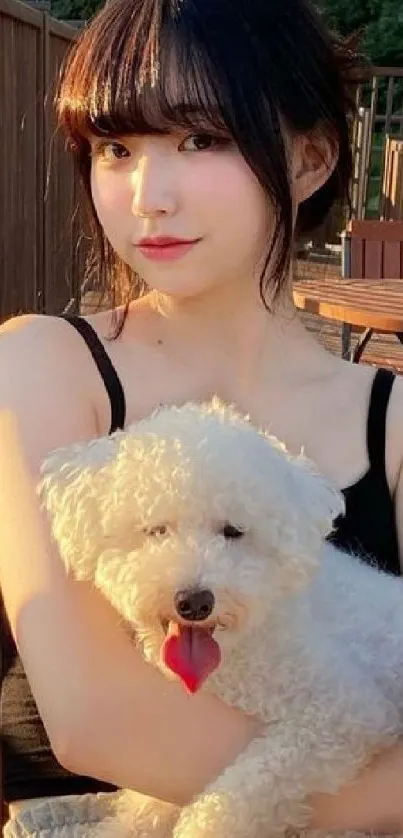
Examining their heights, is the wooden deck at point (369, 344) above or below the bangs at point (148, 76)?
below

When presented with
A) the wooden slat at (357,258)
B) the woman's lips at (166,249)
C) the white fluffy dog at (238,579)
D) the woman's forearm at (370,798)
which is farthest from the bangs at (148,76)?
the wooden slat at (357,258)

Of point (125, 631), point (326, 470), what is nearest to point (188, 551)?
point (125, 631)

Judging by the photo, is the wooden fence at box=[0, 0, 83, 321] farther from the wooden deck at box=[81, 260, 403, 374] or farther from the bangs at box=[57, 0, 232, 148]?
the bangs at box=[57, 0, 232, 148]

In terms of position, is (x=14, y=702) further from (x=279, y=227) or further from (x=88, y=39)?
(x=88, y=39)

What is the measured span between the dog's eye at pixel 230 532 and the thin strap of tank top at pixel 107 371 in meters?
0.30

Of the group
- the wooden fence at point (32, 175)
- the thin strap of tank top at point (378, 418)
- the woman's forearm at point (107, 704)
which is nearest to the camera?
the woman's forearm at point (107, 704)

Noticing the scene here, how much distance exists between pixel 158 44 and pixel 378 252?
5027 millimetres

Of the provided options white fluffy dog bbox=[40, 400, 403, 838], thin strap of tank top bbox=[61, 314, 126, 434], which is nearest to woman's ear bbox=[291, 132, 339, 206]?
thin strap of tank top bbox=[61, 314, 126, 434]

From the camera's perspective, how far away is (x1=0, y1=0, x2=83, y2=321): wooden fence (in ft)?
19.1

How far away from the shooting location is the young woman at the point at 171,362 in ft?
4.89

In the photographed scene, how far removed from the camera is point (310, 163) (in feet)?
6.38

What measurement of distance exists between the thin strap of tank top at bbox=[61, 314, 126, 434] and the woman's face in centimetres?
12

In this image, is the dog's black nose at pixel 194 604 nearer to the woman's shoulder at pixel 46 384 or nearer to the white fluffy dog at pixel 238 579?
the white fluffy dog at pixel 238 579

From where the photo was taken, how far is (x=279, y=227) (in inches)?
72.2
